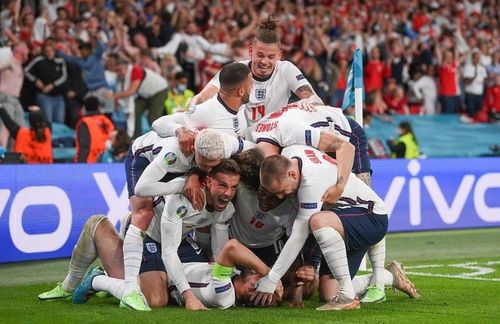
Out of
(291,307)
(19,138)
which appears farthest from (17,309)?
(19,138)

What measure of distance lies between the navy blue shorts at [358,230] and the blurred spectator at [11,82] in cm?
933

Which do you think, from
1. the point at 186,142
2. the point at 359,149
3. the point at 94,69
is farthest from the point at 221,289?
the point at 94,69

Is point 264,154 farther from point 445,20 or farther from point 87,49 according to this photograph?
point 445,20

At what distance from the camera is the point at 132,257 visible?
336 inches

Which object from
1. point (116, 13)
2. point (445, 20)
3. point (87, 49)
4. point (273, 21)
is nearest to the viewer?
point (273, 21)

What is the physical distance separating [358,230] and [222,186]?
1.25 m

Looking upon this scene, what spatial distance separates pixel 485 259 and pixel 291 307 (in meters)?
4.70

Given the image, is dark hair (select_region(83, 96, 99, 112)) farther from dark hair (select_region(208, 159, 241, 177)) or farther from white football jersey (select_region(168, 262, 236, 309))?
dark hair (select_region(208, 159, 241, 177))

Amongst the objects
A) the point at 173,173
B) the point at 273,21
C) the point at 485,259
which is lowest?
the point at 485,259

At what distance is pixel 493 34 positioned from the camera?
88.9ft

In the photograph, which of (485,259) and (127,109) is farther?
(127,109)

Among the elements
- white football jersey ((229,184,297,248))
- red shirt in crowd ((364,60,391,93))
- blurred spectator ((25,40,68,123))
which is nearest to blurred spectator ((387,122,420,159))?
red shirt in crowd ((364,60,391,93))

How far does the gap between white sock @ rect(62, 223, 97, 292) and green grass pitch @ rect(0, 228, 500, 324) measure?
241 mm

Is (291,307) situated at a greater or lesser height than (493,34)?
lesser
